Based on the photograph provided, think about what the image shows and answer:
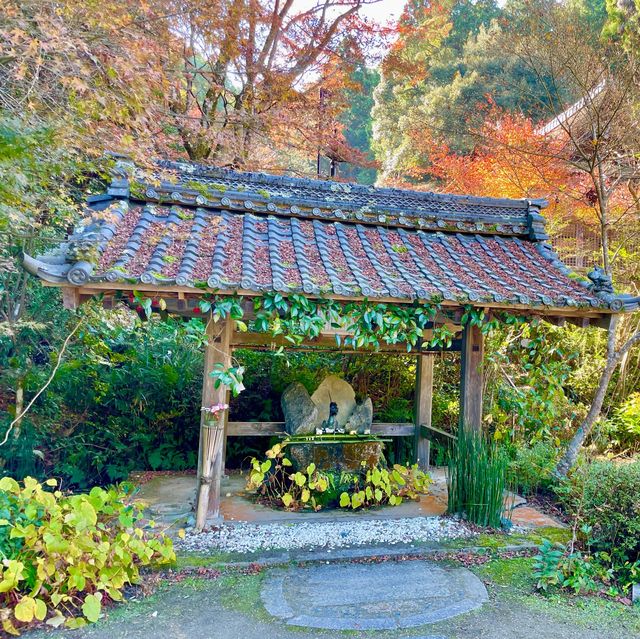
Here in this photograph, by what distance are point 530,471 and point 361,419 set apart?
221 cm

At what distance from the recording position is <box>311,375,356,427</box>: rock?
5.30 m

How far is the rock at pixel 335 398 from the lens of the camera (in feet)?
17.4

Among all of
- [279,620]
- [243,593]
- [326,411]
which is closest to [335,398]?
[326,411]

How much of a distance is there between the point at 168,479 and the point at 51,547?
111 inches

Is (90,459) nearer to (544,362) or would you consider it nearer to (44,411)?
(44,411)

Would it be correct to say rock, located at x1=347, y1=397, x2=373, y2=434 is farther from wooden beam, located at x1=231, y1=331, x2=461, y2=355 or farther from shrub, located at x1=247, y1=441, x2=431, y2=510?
wooden beam, located at x1=231, y1=331, x2=461, y2=355

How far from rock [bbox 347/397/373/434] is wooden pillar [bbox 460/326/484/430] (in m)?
1.16

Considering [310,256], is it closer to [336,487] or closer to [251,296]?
[251,296]

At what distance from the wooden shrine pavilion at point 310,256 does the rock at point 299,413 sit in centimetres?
16

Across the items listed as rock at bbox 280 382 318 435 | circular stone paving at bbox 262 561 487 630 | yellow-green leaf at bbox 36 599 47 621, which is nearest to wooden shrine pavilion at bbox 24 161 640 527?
rock at bbox 280 382 318 435

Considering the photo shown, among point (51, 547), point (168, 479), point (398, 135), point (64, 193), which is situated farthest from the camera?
point (398, 135)

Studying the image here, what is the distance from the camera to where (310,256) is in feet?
13.6

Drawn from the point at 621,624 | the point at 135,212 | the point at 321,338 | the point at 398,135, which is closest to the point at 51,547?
the point at 135,212

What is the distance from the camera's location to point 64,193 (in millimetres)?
5094
